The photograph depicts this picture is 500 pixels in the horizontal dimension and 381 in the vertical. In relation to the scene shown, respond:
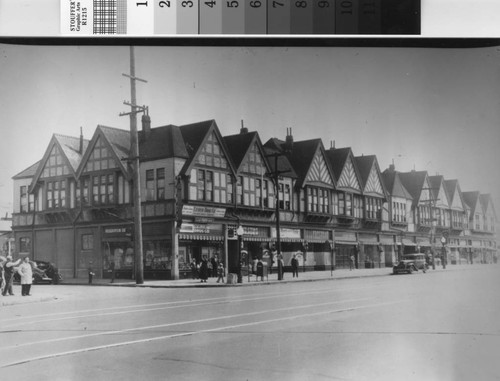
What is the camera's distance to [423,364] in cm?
819

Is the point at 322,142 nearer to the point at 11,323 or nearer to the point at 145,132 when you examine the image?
the point at 145,132

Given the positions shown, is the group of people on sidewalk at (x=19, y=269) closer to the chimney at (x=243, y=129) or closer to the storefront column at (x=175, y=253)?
the storefront column at (x=175, y=253)

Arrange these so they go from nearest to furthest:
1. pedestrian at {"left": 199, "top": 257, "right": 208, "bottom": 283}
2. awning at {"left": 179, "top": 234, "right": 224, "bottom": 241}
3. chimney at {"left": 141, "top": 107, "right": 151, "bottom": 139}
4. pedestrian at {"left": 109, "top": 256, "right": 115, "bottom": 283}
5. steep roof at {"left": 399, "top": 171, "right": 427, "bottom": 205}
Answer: chimney at {"left": 141, "top": 107, "right": 151, "bottom": 139}
steep roof at {"left": 399, "top": 171, "right": 427, "bottom": 205}
pedestrian at {"left": 109, "top": 256, "right": 115, "bottom": 283}
awning at {"left": 179, "top": 234, "right": 224, "bottom": 241}
pedestrian at {"left": 199, "top": 257, "right": 208, "bottom": 283}

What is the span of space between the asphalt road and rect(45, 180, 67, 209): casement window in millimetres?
2012

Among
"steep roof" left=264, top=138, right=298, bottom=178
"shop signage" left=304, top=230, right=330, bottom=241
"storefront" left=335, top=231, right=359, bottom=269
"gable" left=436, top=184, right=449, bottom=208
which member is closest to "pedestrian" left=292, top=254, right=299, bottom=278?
"storefront" left=335, top=231, right=359, bottom=269

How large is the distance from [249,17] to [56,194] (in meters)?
5.50

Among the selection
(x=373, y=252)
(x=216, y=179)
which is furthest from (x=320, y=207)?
(x=216, y=179)

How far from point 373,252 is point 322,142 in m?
3.74

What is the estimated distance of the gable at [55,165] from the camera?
10.8 m

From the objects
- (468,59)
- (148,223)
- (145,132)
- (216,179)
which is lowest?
(148,223)

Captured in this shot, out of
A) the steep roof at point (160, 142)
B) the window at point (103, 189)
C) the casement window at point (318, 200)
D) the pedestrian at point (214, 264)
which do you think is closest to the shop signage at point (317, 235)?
the casement window at point (318, 200)

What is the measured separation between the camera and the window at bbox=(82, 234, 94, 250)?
11413 millimetres

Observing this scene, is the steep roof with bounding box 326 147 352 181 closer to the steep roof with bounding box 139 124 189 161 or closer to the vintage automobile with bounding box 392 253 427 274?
the vintage automobile with bounding box 392 253 427 274

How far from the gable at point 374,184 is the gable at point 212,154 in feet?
10.8
